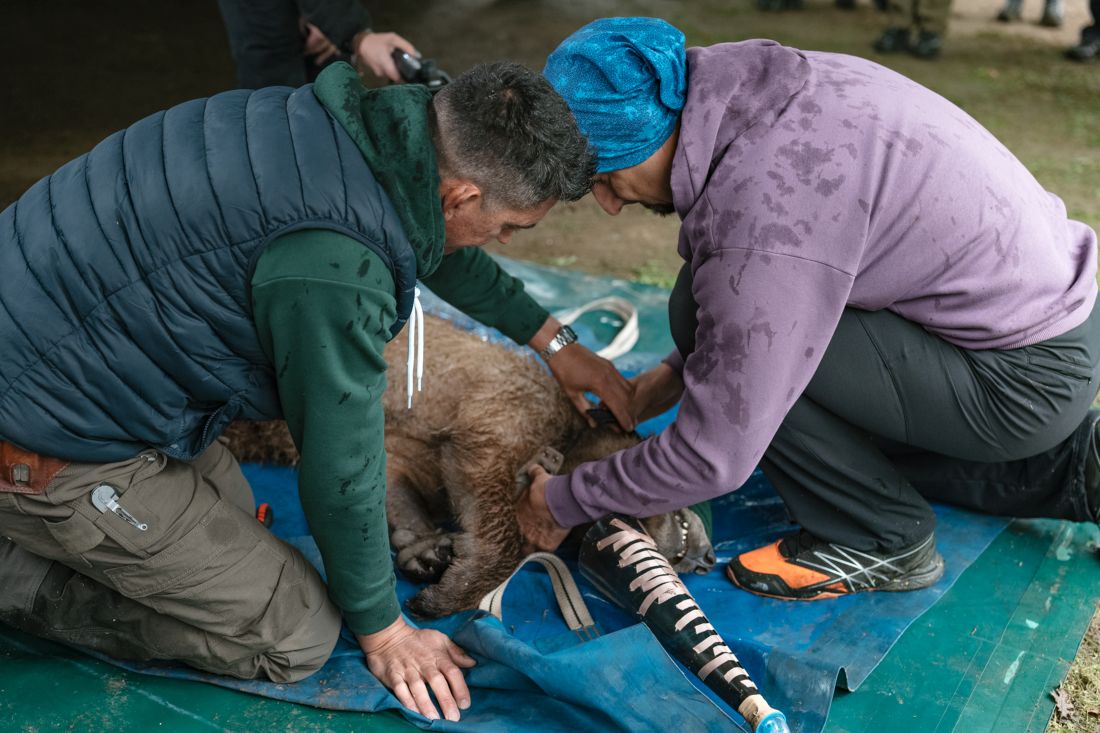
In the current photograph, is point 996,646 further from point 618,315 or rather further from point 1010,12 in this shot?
point 1010,12

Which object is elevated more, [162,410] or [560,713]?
[162,410]

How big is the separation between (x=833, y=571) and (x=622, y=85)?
5.44 feet

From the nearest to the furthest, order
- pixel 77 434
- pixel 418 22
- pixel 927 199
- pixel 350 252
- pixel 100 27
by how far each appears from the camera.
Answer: pixel 350 252, pixel 77 434, pixel 927 199, pixel 100 27, pixel 418 22

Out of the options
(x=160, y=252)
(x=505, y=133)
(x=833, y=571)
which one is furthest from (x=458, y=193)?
(x=833, y=571)

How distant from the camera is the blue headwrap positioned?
2504mm

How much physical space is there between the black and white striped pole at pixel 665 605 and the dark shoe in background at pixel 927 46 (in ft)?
30.3

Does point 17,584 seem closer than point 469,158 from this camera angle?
No

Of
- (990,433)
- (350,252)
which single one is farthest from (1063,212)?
(350,252)

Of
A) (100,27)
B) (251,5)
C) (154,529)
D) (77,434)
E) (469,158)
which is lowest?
(100,27)

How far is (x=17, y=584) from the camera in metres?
2.79

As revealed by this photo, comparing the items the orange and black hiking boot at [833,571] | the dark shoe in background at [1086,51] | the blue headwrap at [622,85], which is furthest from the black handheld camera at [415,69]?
the dark shoe in background at [1086,51]

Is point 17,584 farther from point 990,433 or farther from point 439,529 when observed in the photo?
point 990,433

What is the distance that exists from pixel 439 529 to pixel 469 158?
1.76m

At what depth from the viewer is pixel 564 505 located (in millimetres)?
3021
